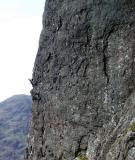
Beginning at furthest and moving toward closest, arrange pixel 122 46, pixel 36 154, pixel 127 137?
pixel 36 154 → pixel 122 46 → pixel 127 137

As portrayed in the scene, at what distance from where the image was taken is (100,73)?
25.2 meters

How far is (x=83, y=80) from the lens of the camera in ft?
85.7

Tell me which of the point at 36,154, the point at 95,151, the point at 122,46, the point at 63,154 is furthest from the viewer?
the point at 36,154

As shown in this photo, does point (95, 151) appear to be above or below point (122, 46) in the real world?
below

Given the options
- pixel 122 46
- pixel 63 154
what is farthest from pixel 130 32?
pixel 63 154

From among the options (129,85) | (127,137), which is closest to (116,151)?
(127,137)

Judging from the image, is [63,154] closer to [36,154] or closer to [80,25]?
[36,154]

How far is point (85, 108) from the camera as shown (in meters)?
25.6

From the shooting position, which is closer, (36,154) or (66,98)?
(66,98)

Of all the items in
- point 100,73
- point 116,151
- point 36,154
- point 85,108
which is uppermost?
point 100,73

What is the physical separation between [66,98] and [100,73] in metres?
3.51

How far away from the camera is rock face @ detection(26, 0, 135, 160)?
23.5 metres

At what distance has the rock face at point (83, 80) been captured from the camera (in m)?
23.5

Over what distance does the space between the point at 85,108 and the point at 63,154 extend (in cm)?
373
